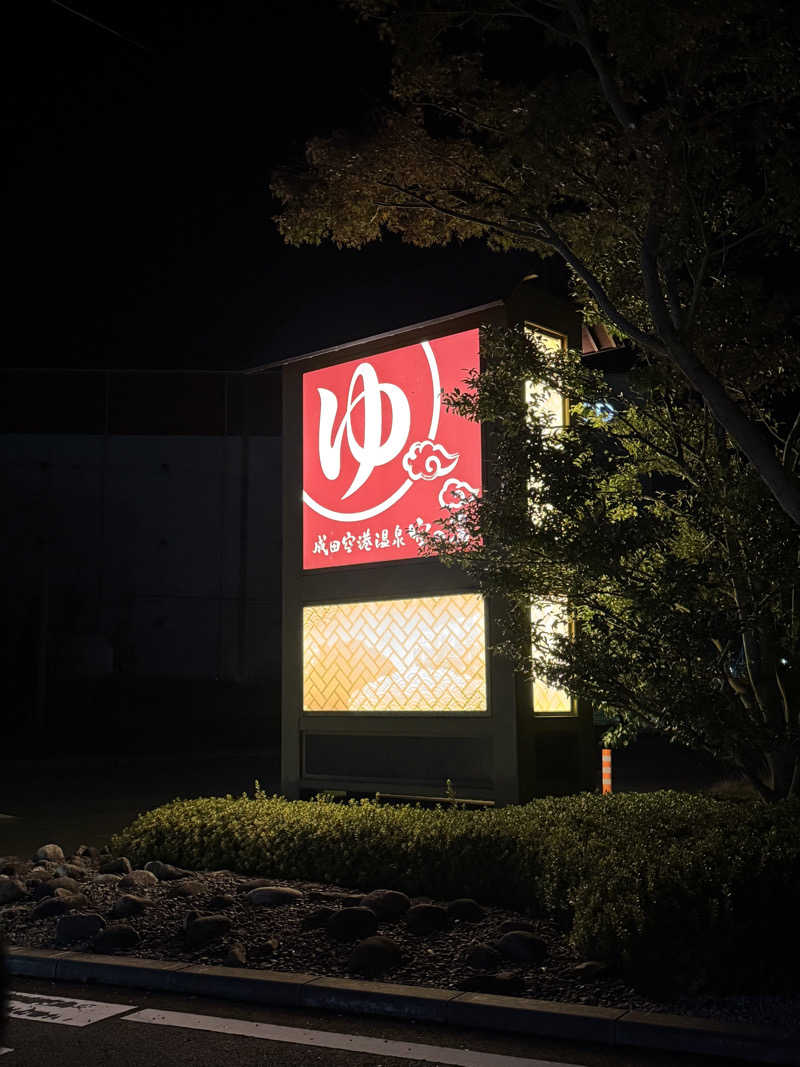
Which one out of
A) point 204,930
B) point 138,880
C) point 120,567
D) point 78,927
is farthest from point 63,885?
point 120,567

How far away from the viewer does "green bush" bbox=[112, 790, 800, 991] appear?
5766 millimetres

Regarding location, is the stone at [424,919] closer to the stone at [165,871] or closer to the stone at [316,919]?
the stone at [316,919]

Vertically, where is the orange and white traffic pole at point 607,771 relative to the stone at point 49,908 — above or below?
above

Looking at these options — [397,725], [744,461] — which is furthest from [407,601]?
[744,461]

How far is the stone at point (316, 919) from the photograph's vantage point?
7.20 metres

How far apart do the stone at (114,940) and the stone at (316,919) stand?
1.12m

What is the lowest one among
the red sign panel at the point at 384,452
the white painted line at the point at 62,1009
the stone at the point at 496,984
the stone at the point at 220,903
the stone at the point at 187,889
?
the white painted line at the point at 62,1009

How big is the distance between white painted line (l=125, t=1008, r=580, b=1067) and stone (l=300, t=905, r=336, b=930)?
1.35m

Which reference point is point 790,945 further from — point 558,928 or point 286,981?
point 286,981

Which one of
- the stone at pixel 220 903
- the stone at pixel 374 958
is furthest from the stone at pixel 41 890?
the stone at pixel 374 958

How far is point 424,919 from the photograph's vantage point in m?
7.12

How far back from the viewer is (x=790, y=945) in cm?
580

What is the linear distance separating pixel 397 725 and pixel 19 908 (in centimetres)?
524

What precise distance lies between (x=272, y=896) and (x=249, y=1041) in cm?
246
